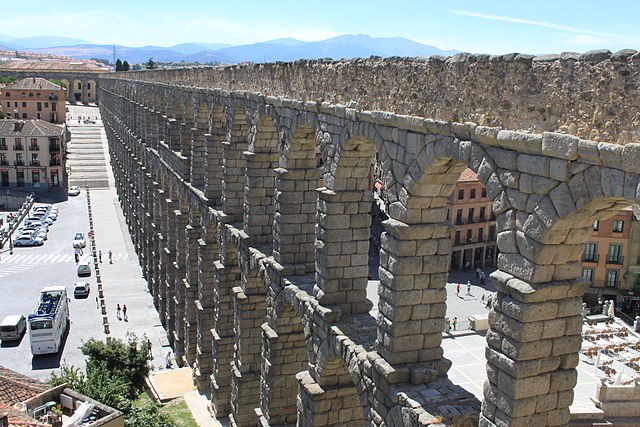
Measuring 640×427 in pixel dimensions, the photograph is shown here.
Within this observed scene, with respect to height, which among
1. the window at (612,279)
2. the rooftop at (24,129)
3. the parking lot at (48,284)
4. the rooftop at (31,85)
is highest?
the rooftop at (31,85)

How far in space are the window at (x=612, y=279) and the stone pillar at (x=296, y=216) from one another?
39.5m

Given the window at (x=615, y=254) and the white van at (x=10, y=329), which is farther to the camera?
the window at (x=615, y=254)

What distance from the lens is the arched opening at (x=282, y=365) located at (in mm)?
19578

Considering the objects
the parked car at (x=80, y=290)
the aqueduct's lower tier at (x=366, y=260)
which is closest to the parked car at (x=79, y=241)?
the parked car at (x=80, y=290)

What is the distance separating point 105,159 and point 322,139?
93.7 m

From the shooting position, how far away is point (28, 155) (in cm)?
8294

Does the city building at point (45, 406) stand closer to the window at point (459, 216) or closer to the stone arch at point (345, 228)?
the stone arch at point (345, 228)

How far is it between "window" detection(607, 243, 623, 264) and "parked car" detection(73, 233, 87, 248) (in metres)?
47.8

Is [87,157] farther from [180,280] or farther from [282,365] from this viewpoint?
[282,365]

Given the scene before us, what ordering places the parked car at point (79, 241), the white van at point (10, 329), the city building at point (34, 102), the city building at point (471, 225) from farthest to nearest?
the city building at point (34, 102), the parked car at point (79, 241), the city building at point (471, 225), the white van at point (10, 329)

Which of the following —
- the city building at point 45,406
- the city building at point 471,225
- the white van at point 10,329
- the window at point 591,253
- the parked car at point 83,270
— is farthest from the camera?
the city building at point 471,225

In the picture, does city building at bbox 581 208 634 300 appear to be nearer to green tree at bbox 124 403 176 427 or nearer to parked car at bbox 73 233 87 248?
green tree at bbox 124 403 176 427

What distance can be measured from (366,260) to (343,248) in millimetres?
748

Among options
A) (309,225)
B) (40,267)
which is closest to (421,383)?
(309,225)
